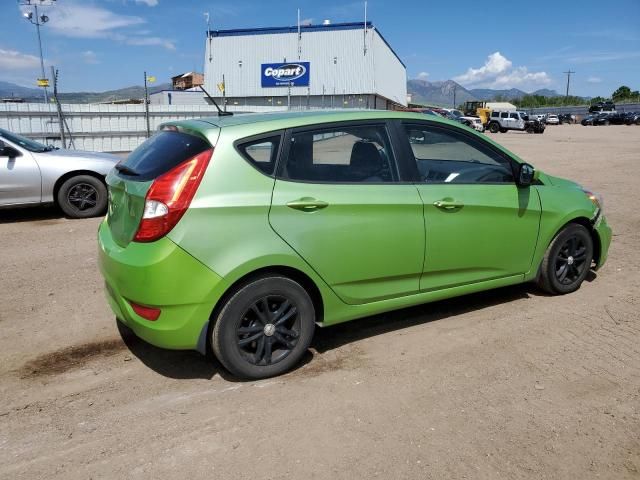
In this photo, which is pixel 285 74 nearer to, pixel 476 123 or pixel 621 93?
pixel 476 123

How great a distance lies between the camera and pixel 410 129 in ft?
12.5

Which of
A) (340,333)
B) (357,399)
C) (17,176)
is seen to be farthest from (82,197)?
(357,399)

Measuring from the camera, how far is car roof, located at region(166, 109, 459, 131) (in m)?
3.33

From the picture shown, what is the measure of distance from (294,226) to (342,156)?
739 mm

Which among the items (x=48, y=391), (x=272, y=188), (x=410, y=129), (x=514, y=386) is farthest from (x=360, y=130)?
(x=48, y=391)

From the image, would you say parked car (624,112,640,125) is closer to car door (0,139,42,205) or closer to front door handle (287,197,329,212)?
car door (0,139,42,205)

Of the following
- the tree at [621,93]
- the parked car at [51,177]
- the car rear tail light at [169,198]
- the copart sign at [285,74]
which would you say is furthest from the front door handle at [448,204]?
the tree at [621,93]

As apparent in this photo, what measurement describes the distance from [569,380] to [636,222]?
5.54 meters

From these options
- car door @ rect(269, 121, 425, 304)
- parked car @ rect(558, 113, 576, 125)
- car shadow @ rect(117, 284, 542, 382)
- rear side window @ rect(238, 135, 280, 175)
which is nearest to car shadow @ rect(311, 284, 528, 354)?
car shadow @ rect(117, 284, 542, 382)

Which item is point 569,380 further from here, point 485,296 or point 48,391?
point 48,391

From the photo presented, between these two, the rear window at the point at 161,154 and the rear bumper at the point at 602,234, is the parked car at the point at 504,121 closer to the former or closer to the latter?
the rear bumper at the point at 602,234

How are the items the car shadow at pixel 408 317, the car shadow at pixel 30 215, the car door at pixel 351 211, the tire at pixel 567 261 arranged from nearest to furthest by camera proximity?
the car door at pixel 351 211 → the car shadow at pixel 408 317 → the tire at pixel 567 261 → the car shadow at pixel 30 215

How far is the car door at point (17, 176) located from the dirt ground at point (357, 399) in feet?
11.3

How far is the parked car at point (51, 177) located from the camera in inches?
296
